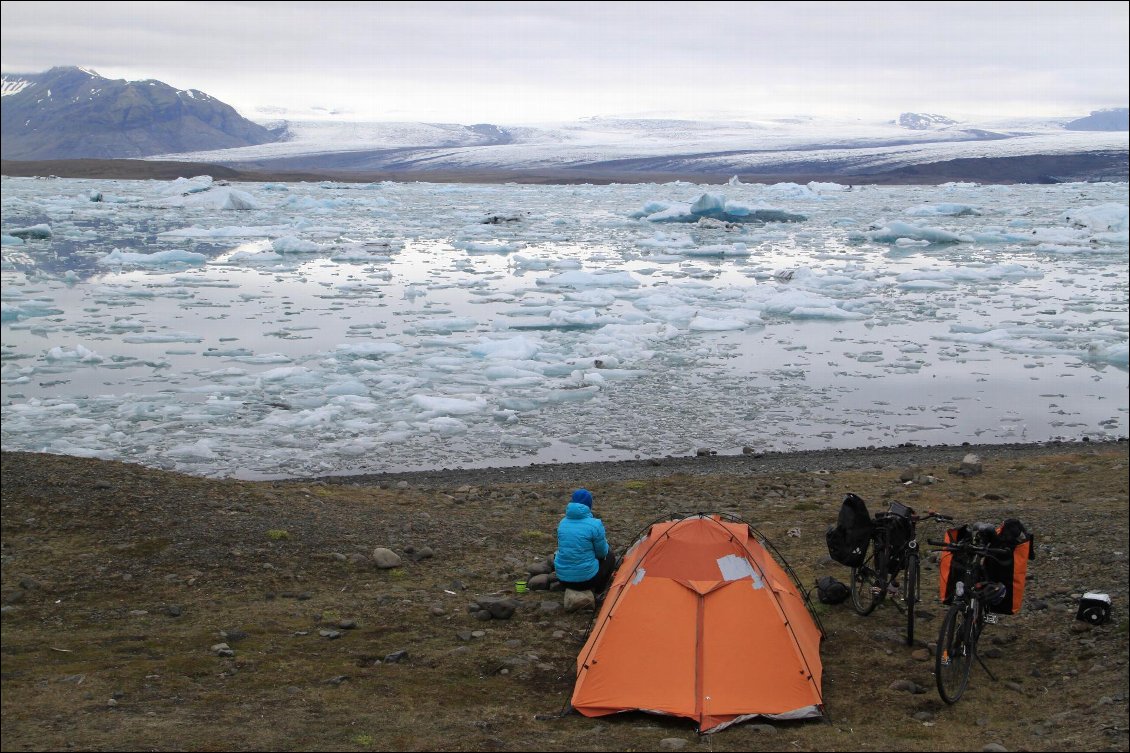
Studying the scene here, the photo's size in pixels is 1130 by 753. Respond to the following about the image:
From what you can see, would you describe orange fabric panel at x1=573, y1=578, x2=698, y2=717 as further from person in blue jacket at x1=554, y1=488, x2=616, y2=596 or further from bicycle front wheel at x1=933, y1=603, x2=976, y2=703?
bicycle front wheel at x1=933, y1=603, x2=976, y2=703

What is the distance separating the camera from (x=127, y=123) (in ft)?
502

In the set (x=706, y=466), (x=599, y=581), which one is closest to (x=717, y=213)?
(x=706, y=466)

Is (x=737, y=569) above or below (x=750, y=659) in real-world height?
above

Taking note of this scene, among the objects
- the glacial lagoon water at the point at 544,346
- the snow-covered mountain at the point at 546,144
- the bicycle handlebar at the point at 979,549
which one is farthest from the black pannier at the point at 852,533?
the snow-covered mountain at the point at 546,144

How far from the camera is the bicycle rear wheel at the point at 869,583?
628 cm

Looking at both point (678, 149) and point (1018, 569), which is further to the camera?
point (678, 149)

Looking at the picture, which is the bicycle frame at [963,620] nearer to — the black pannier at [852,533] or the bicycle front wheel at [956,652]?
the bicycle front wheel at [956,652]

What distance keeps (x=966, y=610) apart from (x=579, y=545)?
8.11 feet

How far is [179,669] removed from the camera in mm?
5457

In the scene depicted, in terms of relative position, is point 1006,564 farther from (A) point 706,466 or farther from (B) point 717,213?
(B) point 717,213

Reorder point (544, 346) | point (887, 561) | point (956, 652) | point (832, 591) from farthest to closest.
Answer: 1. point (544, 346)
2. point (832, 591)
3. point (887, 561)
4. point (956, 652)

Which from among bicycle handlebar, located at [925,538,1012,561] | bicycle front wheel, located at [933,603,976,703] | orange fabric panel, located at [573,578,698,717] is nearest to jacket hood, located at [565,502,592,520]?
orange fabric panel, located at [573,578,698,717]

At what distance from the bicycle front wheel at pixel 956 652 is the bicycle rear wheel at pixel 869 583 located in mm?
927

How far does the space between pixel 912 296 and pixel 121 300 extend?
18582 millimetres
